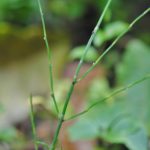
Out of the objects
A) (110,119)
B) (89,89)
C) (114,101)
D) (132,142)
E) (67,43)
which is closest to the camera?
(132,142)

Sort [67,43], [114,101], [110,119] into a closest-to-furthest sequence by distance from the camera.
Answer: [110,119]
[114,101]
[67,43]

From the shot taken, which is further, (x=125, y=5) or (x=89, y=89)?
(x=125, y=5)

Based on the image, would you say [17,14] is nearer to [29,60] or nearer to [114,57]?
[29,60]

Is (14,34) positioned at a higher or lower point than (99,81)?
higher

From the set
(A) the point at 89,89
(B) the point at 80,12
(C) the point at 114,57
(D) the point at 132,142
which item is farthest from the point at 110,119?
(B) the point at 80,12

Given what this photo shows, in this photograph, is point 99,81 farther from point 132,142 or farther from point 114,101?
point 132,142

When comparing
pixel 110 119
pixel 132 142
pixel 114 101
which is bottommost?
pixel 132 142

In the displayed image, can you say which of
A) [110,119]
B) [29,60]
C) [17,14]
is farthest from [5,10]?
[110,119]
